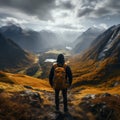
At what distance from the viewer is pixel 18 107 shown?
24219 mm

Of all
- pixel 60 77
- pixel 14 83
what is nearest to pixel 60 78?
pixel 60 77

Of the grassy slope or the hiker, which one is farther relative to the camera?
the grassy slope

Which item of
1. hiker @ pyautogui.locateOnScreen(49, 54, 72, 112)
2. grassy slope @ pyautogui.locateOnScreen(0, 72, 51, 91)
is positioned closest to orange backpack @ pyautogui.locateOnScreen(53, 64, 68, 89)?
hiker @ pyautogui.locateOnScreen(49, 54, 72, 112)

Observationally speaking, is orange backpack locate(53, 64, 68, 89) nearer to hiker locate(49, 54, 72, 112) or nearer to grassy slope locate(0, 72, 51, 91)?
hiker locate(49, 54, 72, 112)

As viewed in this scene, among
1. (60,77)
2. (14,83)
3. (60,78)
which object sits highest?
(60,77)

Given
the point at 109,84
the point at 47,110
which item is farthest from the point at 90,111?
the point at 109,84

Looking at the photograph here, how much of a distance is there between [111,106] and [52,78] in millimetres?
8314

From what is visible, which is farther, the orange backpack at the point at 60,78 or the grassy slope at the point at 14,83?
the grassy slope at the point at 14,83

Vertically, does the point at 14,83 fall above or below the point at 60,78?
below

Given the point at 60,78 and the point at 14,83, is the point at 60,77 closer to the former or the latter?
the point at 60,78

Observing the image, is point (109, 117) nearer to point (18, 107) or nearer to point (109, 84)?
point (18, 107)

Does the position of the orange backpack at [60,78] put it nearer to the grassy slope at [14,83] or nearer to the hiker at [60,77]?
the hiker at [60,77]

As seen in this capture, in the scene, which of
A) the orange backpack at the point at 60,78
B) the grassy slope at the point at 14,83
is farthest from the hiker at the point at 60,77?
the grassy slope at the point at 14,83

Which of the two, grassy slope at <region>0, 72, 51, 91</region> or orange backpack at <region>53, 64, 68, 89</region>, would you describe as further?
grassy slope at <region>0, 72, 51, 91</region>
